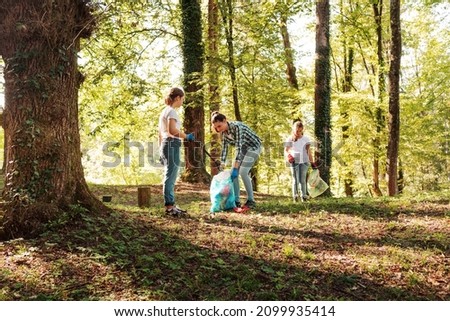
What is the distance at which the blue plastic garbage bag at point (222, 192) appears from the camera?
7776 mm

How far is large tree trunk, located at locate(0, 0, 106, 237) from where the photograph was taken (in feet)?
17.3

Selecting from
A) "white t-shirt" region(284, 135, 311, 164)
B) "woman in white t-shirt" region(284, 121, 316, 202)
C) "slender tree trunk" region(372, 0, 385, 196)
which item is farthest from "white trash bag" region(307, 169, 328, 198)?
"slender tree trunk" region(372, 0, 385, 196)

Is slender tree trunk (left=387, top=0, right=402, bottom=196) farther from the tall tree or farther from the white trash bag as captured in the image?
the white trash bag

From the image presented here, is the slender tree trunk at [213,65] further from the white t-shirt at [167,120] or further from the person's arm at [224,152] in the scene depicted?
the white t-shirt at [167,120]

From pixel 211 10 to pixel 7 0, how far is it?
1330 centimetres

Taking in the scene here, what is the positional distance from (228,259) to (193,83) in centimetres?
1139

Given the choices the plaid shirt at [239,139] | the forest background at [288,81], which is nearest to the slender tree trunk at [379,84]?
the forest background at [288,81]

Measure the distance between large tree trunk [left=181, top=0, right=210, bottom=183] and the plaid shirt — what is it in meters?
6.90

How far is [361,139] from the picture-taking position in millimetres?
20688

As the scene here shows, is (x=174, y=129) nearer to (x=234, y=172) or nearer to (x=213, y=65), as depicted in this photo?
(x=234, y=172)

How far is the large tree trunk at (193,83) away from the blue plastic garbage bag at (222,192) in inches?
271

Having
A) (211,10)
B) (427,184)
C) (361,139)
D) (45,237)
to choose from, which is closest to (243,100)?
(211,10)

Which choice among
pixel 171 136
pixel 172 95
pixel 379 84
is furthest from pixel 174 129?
pixel 379 84

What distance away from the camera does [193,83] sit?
15.4m
